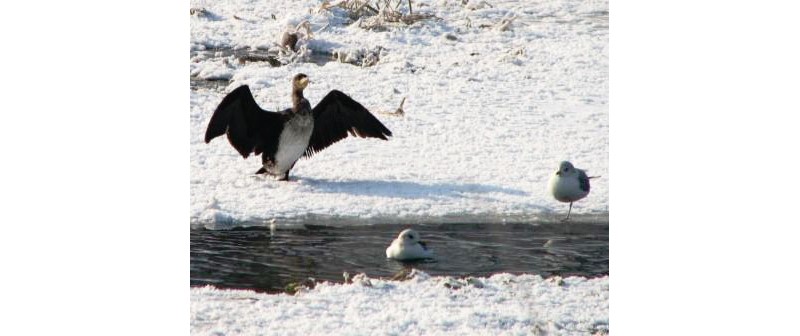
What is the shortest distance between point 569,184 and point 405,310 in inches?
36.2

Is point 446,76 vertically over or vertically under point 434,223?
over

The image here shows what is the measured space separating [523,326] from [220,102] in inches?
59.0

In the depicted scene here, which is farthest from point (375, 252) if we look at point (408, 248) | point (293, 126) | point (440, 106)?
point (293, 126)

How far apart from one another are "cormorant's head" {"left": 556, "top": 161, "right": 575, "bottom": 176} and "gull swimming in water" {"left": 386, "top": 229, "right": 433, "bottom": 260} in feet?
2.14

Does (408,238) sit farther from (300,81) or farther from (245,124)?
(300,81)

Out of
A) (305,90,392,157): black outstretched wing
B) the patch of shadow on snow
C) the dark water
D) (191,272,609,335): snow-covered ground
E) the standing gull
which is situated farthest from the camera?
(305,90,392,157): black outstretched wing

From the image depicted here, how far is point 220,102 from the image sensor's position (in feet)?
18.1

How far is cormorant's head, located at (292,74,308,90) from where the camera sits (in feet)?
19.3

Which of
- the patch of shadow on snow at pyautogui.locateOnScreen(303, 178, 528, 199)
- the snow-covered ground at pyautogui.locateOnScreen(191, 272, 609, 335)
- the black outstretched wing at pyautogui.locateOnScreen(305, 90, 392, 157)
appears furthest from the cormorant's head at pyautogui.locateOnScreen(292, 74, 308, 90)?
the snow-covered ground at pyautogui.locateOnScreen(191, 272, 609, 335)

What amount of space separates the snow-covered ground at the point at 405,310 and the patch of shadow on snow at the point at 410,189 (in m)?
0.51

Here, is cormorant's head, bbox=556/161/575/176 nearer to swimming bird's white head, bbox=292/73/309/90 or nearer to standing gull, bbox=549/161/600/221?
standing gull, bbox=549/161/600/221

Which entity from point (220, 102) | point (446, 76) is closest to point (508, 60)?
point (446, 76)
